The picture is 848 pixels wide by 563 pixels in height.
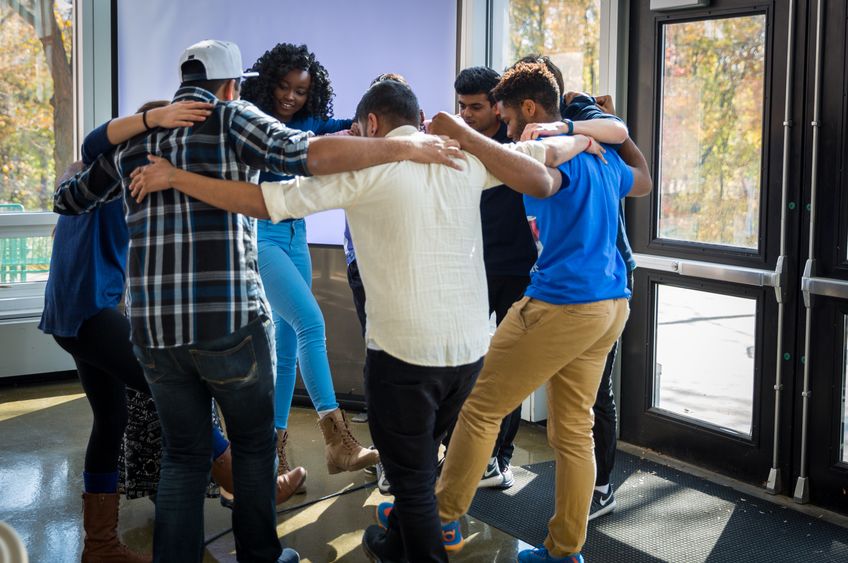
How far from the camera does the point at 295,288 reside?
131 inches

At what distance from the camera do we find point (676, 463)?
153 inches

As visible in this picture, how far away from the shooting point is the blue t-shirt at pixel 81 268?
8.77 feet

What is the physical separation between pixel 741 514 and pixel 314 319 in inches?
64.6

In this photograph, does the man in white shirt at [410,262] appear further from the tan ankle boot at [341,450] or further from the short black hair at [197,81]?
the tan ankle boot at [341,450]

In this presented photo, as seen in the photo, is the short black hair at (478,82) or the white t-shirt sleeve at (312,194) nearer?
the white t-shirt sleeve at (312,194)

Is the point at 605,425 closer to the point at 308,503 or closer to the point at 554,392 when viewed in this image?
the point at 554,392

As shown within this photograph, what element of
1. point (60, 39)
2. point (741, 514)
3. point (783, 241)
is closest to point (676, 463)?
point (741, 514)

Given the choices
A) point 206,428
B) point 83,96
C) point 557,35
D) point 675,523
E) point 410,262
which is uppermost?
point 557,35

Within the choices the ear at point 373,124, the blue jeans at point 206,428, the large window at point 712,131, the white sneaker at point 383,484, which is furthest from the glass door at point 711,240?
the blue jeans at point 206,428

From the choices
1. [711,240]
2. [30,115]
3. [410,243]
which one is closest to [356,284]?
[410,243]

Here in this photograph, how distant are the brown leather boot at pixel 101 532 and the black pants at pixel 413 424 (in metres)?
0.97

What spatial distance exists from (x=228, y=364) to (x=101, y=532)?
35.5 inches

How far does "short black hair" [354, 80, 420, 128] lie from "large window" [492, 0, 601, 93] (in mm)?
1955

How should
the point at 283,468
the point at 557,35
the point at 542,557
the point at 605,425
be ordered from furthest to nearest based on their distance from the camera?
the point at 557,35 → the point at 283,468 → the point at 605,425 → the point at 542,557
